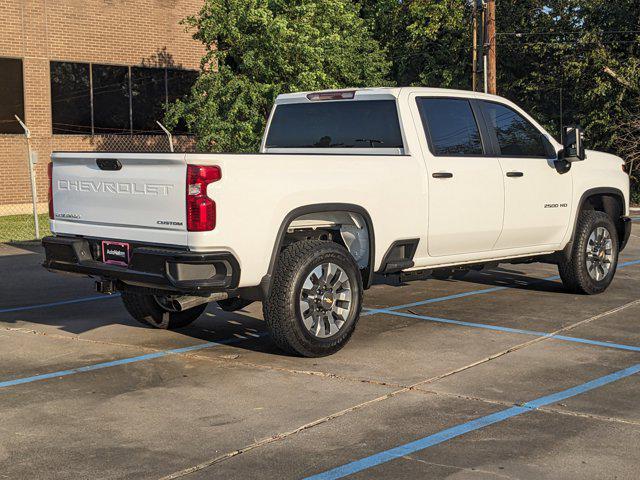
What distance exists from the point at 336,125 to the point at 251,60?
14.9 metres

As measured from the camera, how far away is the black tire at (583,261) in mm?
10211

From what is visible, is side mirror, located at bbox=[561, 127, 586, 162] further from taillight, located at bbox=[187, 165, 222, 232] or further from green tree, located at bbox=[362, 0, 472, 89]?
green tree, located at bbox=[362, 0, 472, 89]

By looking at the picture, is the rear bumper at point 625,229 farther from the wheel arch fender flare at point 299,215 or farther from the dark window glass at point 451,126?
the wheel arch fender flare at point 299,215

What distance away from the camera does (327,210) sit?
292 inches

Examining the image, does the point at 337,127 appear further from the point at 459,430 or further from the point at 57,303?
the point at 459,430

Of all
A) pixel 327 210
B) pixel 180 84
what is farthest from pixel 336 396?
pixel 180 84

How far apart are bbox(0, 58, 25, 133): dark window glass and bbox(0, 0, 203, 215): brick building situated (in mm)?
24

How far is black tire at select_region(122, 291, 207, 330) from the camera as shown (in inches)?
342

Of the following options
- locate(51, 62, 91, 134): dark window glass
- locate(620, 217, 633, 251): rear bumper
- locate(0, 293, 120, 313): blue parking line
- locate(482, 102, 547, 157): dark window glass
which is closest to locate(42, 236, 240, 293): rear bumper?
locate(0, 293, 120, 313): blue parking line

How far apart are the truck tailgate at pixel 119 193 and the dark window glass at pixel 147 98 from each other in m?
17.4

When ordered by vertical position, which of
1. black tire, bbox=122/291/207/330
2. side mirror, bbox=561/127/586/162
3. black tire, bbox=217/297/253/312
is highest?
side mirror, bbox=561/127/586/162

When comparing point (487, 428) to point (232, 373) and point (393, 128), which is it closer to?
point (232, 373)

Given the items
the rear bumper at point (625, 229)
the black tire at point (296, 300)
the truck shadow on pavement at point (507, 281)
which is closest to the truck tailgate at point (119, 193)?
the black tire at point (296, 300)

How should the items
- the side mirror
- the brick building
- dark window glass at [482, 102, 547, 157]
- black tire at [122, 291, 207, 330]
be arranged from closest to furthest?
1. black tire at [122, 291, 207, 330]
2. dark window glass at [482, 102, 547, 157]
3. the side mirror
4. the brick building
